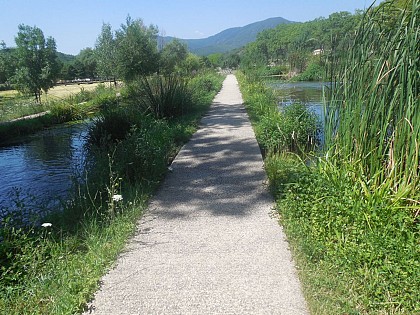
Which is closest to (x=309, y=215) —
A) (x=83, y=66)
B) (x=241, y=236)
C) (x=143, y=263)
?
(x=241, y=236)

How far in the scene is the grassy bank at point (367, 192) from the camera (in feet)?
8.09

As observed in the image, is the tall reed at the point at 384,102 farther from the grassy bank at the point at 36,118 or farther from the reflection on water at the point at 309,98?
the grassy bank at the point at 36,118

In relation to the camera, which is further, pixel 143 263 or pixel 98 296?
pixel 143 263

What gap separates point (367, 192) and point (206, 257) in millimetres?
1601

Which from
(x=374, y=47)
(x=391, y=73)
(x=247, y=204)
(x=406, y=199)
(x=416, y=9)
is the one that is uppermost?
(x=416, y=9)

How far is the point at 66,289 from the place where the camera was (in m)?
2.62

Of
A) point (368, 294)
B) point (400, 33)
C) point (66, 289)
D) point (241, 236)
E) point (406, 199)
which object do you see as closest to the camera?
point (368, 294)

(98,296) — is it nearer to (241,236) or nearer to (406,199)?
(241,236)

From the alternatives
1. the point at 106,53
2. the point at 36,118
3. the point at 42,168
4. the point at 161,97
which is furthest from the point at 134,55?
the point at 42,168

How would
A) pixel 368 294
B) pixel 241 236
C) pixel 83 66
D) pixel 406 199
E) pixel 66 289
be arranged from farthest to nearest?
pixel 83 66 → pixel 241 236 → pixel 406 199 → pixel 66 289 → pixel 368 294

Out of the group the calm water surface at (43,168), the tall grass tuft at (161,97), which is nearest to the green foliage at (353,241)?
the calm water surface at (43,168)

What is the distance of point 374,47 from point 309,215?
186cm

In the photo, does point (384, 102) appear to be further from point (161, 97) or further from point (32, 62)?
point (32, 62)

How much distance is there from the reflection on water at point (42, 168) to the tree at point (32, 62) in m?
9.20
